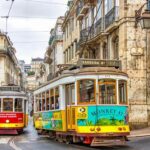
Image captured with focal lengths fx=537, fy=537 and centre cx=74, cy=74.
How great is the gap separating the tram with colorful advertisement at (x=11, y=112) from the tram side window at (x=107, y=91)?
13.2m

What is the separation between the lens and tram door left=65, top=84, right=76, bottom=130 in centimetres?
2073

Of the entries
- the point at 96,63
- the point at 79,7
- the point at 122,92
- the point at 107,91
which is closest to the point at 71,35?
the point at 79,7

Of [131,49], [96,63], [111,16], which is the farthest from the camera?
[111,16]

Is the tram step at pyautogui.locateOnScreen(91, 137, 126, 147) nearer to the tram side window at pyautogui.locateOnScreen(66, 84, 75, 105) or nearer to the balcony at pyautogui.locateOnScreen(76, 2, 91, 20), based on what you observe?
the tram side window at pyautogui.locateOnScreen(66, 84, 75, 105)

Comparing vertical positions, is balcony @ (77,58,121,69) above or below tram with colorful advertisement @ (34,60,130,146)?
above

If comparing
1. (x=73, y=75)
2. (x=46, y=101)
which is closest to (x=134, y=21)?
(x=46, y=101)

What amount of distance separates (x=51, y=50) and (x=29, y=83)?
91.7 m

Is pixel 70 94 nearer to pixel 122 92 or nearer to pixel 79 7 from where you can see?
pixel 122 92

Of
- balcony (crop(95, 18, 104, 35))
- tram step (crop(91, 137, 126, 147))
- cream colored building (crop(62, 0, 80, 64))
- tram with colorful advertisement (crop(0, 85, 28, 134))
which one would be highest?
cream colored building (crop(62, 0, 80, 64))

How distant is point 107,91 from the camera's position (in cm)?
2017

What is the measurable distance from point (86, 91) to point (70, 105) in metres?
1.18

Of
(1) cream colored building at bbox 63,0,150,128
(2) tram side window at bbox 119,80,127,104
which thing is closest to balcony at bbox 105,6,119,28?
(1) cream colored building at bbox 63,0,150,128

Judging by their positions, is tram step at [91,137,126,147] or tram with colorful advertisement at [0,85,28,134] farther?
tram with colorful advertisement at [0,85,28,134]

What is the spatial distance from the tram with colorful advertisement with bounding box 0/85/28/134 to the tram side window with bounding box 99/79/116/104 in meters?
13.2
